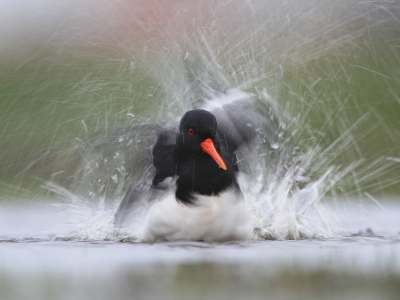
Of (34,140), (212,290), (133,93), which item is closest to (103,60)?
(133,93)

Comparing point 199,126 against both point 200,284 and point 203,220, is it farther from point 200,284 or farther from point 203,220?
point 200,284

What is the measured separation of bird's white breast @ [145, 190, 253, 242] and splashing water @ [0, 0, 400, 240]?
273 millimetres

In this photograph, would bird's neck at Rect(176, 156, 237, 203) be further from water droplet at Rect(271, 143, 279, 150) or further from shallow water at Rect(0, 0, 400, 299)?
water droplet at Rect(271, 143, 279, 150)

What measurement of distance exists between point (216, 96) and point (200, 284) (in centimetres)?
231

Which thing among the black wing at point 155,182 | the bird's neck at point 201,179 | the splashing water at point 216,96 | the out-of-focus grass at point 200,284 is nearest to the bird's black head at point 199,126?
the bird's neck at point 201,179

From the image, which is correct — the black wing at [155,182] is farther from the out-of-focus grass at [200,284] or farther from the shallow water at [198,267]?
the out-of-focus grass at [200,284]

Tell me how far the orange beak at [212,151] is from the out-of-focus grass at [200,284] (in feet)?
3.24

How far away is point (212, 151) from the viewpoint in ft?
13.8

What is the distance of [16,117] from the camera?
7449 mm

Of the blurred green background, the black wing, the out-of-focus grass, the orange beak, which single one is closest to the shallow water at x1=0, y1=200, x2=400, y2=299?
the out-of-focus grass

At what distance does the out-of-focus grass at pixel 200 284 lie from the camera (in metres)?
2.72

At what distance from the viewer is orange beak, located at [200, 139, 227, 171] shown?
4117mm

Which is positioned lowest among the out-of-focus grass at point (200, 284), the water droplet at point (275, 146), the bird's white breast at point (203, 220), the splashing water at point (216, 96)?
the out-of-focus grass at point (200, 284)

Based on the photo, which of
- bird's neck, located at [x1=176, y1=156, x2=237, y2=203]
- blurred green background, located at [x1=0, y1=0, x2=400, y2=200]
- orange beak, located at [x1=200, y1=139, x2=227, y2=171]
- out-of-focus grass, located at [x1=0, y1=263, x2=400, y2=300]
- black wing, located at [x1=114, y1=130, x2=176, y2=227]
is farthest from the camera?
blurred green background, located at [x1=0, y1=0, x2=400, y2=200]
